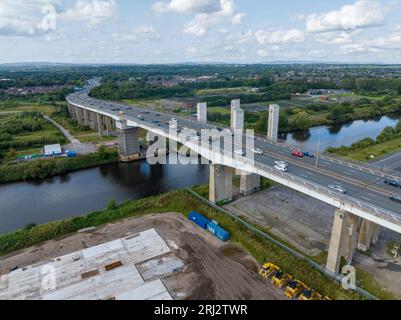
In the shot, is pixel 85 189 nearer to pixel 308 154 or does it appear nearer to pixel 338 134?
pixel 308 154

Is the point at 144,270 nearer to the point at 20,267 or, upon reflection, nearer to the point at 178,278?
the point at 178,278

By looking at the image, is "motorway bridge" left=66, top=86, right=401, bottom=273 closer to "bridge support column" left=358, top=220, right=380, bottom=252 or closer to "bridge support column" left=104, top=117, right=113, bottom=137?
"bridge support column" left=358, top=220, right=380, bottom=252

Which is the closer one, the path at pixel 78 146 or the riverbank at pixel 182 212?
the riverbank at pixel 182 212

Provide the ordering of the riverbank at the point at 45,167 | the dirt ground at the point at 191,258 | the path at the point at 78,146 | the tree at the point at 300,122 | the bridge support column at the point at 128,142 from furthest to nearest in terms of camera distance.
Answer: the tree at the point at 300,122
the path at the point at 78,146
the bridge support column at the point at 128,142
the riverbank at the point at 45,167
the dirt ground at the point at 191,258

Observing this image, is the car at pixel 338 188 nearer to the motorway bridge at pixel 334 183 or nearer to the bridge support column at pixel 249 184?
the motorway bridge at pixel 334 183

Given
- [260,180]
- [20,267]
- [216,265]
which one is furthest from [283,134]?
[20,267]

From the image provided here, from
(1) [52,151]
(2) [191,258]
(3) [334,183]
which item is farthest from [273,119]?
(1) [52,151]

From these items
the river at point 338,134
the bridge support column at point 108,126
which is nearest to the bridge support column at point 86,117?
the bridge support column at point 108,126
